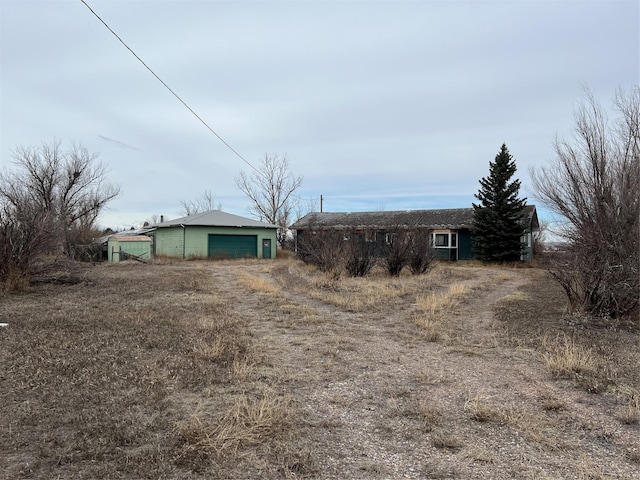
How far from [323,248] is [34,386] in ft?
→ 36.3

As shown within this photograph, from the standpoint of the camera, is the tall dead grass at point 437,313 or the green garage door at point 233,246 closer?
the tall dead grass at point 437,313

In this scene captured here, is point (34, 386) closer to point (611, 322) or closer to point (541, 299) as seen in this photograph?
point (611, 322)

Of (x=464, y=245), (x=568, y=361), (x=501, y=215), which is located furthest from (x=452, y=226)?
(x=568, y=361)

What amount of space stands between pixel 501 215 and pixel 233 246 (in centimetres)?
1618

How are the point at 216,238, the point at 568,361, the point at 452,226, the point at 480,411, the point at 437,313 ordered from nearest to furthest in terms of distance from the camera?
the point at 480,411 → the point at 568,361 → the point at 437,313 → the point at 452,226 → the point at 216,238

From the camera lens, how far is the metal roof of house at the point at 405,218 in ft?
86.9

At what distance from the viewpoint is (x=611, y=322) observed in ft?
23.3

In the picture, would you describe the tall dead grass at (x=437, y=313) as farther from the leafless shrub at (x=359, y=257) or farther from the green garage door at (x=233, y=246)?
the green garage door at (x=233, y=246)

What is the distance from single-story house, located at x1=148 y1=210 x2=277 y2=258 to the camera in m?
25.9

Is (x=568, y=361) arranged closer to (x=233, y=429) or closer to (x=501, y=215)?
(x=233, y=429)

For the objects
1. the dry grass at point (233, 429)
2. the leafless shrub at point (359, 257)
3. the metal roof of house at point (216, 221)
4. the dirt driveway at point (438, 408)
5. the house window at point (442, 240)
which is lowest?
the dirt driveway at point (438, 408)

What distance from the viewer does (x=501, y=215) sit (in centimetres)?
2316

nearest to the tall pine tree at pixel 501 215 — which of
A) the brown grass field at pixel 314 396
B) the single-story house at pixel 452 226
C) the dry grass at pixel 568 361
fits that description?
the single-story house at pixel 452 226

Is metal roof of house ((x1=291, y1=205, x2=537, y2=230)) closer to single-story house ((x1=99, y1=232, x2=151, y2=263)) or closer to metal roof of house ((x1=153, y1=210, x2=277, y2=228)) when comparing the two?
metal roof of house ((x1=153, y1=210, x2=277, y2=228))
